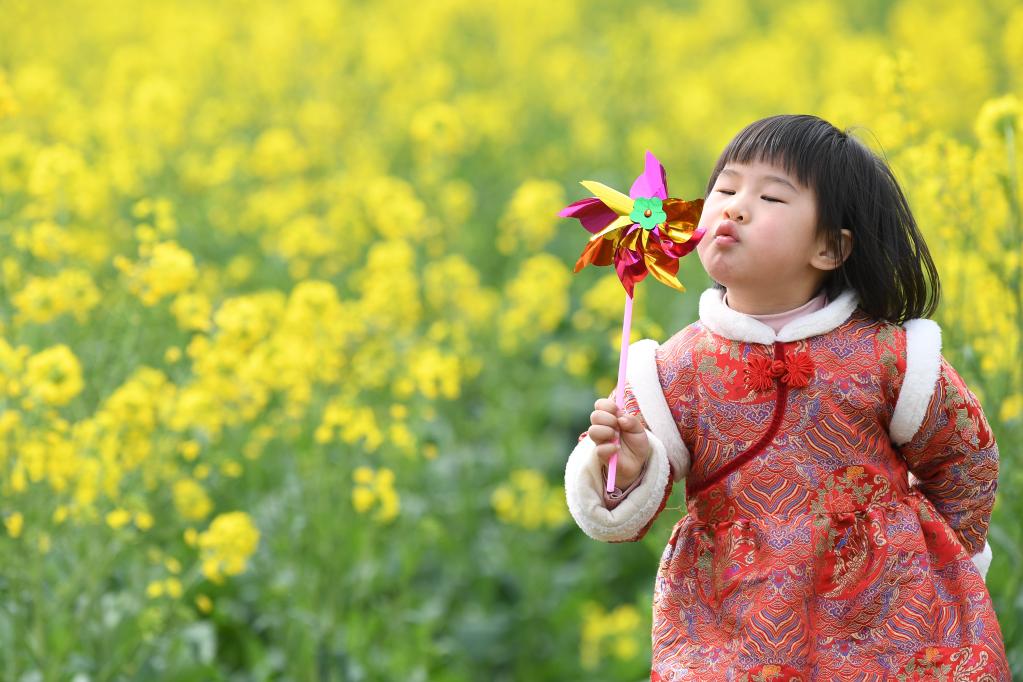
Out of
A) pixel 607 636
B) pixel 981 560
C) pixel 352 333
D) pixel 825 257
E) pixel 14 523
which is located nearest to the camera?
pixel 825 257

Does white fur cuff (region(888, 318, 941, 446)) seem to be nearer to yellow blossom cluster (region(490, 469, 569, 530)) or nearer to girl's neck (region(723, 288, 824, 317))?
girl's neck (region(723, 288, 824, 317))

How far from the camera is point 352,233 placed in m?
5.64

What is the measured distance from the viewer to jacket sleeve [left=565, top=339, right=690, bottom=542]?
192cm

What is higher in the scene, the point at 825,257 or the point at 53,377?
the point at 825,257

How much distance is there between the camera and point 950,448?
1.97m

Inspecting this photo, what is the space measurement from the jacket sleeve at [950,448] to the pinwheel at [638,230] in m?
0.38

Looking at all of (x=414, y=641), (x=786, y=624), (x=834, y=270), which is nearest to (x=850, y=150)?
(x=834, y=270)

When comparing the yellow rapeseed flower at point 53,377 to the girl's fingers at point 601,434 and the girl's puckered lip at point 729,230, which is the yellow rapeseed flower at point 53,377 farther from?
the girl's puckered lip at point 729,230

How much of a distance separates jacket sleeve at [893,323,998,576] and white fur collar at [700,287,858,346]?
110mm

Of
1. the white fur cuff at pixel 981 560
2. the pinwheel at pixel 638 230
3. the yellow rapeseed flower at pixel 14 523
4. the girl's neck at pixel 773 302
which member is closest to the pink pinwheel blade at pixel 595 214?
the pinwheel at pixel 638 230

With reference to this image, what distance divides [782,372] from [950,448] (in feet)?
0.94

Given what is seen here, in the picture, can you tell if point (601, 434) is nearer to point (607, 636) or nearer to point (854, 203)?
point (854, 203)

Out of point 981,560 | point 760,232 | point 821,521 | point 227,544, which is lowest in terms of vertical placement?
point 227,544

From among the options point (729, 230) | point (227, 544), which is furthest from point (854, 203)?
point (227, 544)
